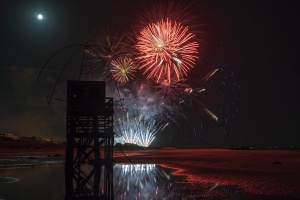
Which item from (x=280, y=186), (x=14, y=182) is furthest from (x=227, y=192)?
(x=14, y=182)

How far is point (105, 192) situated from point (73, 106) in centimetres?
664

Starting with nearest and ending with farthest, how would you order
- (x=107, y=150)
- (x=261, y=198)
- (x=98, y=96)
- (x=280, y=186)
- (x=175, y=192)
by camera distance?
(x=261, y=198) < (x=175, y=192) < (x=280, y=186) < (x=98, y=96) < (x=107, y=150)

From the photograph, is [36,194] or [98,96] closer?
[36,194]

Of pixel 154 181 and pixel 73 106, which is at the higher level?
pixel 73 106

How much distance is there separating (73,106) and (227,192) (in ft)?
38.5

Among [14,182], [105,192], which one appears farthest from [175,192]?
[14,182]

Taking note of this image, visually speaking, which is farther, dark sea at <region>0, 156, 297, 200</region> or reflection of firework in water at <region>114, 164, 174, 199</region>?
reflection of firework in water at <region>114, 164, 174, 199</region>

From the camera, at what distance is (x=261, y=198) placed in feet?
60.5

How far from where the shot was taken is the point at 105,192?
2098 centimetres

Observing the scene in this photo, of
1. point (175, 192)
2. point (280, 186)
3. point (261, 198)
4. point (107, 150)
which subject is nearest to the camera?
point (261, 198)

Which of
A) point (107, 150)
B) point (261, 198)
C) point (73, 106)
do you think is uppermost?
point (73, 106)

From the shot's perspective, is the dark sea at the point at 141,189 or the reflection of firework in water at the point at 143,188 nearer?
the dark sea at the point at 141,189

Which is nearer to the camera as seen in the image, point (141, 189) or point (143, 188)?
point (141, 189)

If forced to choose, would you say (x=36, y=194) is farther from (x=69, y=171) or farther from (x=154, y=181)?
(x=154, y=181)
